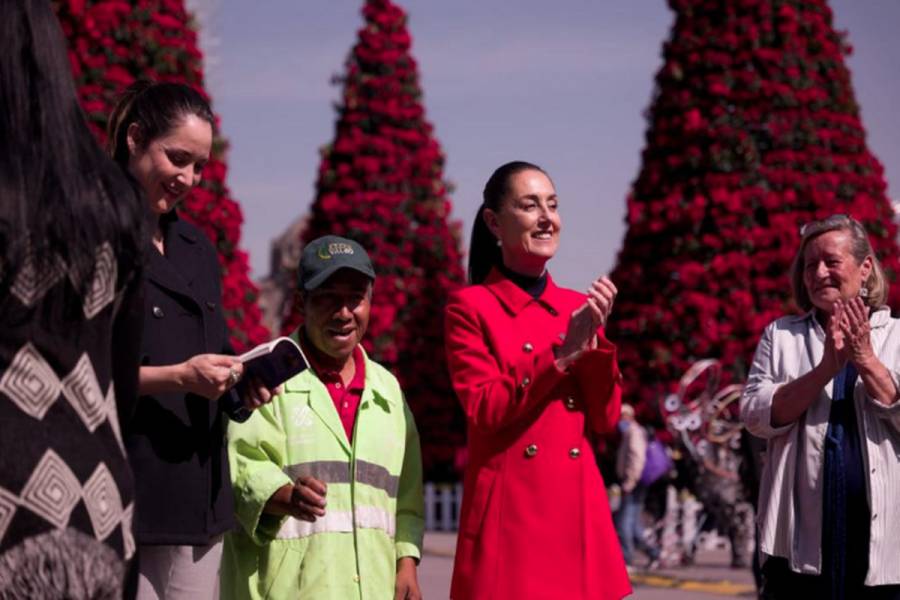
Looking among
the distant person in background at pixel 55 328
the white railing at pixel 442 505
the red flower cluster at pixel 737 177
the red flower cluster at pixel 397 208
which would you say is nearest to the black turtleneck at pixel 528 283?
the distant person in background at pixel 55 328

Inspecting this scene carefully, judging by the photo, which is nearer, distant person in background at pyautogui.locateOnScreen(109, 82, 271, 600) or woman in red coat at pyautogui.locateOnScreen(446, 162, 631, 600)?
distant person in background at pyautogui.locateOnScreen(109, 82, 271, 600)

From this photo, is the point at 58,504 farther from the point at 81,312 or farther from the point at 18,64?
the point at 18,64

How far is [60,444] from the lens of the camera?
264 cm

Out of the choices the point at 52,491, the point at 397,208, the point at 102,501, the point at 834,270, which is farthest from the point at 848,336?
the point at 397,208

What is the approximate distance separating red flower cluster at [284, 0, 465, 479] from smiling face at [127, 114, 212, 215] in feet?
67.0

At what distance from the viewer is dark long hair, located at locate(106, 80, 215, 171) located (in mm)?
4008

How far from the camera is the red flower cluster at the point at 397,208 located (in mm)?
24734

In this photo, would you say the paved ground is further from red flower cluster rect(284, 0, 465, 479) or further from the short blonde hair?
red flower cluster rect(284, 0, 465, 479)

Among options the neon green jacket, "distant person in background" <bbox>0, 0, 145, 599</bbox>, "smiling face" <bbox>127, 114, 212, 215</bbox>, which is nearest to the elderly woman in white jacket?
the neon green jacket

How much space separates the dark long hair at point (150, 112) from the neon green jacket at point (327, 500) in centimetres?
96

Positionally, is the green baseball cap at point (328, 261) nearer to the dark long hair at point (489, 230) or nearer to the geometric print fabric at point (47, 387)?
the dark long hair at point (489, 230)

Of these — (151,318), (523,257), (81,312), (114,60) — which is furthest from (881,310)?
(114,60)

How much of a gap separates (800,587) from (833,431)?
1.67 ft

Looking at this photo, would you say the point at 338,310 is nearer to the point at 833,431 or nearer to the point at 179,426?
the point at 179,426
